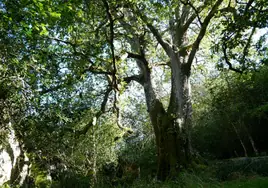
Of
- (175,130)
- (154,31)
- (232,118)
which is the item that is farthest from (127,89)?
(232,118)

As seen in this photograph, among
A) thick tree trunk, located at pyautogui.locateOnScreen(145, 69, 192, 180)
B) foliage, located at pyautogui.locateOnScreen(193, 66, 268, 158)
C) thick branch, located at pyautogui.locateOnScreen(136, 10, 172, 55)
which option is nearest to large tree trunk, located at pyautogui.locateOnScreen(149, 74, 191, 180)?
thick tree trunk, located at pyautogui.locateOnScreen(145, 69, 192, 180)

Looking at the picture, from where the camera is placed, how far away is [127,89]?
1213 cm

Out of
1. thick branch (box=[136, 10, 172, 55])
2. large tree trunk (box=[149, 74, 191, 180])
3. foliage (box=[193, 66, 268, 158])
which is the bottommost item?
large tree trunk (box=[149, 74, 191, 180])

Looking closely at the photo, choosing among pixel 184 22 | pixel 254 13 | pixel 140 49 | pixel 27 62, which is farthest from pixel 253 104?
pixel 27 62

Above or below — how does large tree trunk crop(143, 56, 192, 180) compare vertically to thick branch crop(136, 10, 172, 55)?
below

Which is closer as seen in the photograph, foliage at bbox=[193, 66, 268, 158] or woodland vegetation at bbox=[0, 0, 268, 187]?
woodland vegetation at bbox=[0, 0, 268, 187]

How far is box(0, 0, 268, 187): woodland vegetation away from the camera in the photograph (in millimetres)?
5535

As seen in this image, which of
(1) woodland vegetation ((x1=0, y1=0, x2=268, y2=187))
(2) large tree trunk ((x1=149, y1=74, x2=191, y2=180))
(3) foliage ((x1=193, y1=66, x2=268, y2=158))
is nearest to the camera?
(1) woodland vegetation ((x1=0, y1=0, x2=268, y2=187))

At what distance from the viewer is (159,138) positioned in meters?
10.1

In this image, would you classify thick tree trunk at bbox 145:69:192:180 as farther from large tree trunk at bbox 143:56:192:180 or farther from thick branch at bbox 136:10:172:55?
thick branch at bbox 136:10:172:55

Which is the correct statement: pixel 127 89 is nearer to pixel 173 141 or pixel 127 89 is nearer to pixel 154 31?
pixel 154 31

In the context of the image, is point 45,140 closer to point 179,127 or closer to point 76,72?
point 76,72

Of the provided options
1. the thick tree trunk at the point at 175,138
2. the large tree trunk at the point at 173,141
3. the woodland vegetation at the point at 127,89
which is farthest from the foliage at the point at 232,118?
the large tree trunk at the point at 173,141

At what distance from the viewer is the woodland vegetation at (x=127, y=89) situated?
5535 mm
